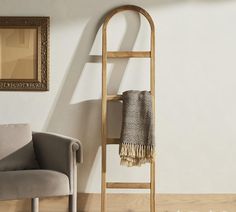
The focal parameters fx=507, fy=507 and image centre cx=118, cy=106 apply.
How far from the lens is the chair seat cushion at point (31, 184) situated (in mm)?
2824

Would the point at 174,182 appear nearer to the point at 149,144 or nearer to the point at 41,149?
the point at 149,144

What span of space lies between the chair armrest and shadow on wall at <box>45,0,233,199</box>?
0.31 m

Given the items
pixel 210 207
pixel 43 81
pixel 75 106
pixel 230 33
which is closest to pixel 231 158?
pixel 210 207

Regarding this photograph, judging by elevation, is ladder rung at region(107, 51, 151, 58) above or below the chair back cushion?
above

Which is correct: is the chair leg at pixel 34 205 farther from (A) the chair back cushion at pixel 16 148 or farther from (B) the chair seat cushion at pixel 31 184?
(B) the chair seat cushion at pixel 31 184

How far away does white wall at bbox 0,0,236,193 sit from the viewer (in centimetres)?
357

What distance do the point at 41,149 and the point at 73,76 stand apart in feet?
1.99

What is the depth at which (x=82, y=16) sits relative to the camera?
3.58 metres

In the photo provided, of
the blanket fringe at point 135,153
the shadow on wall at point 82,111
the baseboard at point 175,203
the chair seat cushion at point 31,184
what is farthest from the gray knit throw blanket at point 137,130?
the chair seat cushion at point 31,184

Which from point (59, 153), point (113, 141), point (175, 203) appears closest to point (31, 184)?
point (59, 153)

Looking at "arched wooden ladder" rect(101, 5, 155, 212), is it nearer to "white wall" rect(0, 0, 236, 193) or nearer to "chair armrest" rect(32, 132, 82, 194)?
"white wall" rect(0, 0, 236, 193)

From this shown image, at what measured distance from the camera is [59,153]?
3.05 metres

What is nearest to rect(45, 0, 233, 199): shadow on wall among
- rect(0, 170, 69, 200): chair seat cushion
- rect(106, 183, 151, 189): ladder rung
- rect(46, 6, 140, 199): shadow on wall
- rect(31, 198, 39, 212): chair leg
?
rect(46, 6, 140, 199): shadow on wall

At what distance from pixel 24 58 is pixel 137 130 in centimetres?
95
